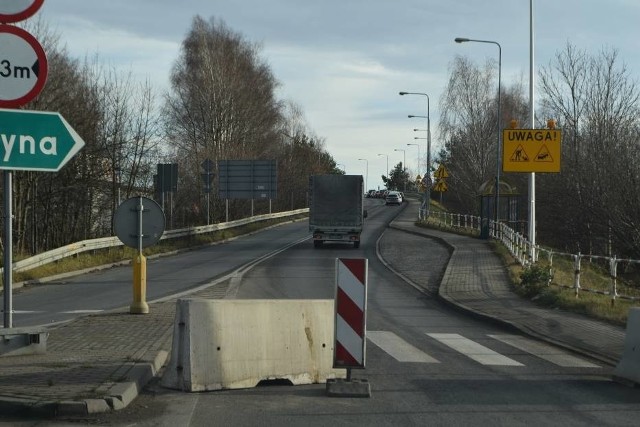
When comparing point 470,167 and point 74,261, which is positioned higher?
point 470,167

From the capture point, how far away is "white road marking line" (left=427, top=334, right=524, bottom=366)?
1002 centimetres

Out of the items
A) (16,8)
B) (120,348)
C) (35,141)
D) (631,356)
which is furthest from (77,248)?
(631,356)

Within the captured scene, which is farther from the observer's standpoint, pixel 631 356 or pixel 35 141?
pixel 631 356

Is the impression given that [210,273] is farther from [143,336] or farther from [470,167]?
[470,167]

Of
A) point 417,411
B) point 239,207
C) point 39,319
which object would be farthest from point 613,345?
point 239,207

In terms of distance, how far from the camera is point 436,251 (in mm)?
32219

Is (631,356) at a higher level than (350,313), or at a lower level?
lower

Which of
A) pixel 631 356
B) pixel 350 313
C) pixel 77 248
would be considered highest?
pixel 350 313

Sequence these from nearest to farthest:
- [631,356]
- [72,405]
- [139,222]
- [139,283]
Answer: [72,405], [631,356], [139,222], [139,283]

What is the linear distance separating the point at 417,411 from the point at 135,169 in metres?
29.5

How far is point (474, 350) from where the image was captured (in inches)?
435

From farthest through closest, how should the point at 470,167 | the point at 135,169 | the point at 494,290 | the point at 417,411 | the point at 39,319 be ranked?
the point at 470,167, the point at 135,169, the point at 494,290, the point at 39,319, the point at 417,411

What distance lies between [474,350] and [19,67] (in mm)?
7132

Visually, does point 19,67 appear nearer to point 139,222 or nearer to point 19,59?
point 19,59
